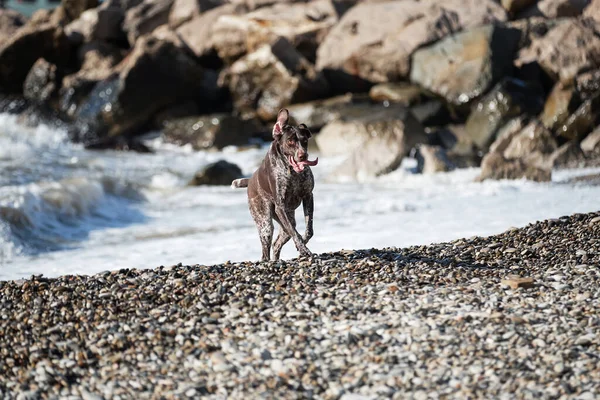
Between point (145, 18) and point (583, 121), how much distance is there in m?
19.2

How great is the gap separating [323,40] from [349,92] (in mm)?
2664

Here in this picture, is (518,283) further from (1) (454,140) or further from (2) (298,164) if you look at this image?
(1) (454,140)

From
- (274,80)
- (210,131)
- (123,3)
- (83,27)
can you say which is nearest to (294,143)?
(210,131)

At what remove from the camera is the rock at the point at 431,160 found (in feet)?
62.4

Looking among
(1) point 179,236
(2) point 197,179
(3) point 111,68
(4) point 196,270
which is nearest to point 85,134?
(3) point 111,68

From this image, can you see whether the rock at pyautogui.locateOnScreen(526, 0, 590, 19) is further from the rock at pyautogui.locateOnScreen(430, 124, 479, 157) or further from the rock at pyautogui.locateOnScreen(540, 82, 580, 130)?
the rock at pyautogui.locateOnScreen(430, 124, 479, 157)

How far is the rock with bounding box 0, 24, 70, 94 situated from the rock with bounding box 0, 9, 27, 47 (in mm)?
6962

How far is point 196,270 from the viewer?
27.3ft

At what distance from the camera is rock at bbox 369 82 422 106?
24531 mm

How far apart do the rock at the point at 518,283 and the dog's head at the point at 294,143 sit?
2.01 metres

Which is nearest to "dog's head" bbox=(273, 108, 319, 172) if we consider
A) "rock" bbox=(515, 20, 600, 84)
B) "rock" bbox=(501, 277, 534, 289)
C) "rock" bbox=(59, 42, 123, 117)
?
"rock" bbox=(501, 277, 534, 289)

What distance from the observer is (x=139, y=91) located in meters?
25.7

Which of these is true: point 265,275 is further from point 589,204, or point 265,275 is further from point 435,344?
point 589,204

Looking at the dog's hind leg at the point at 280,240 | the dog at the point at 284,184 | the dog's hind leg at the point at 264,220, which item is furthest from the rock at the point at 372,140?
the dog at the point at 284,184
